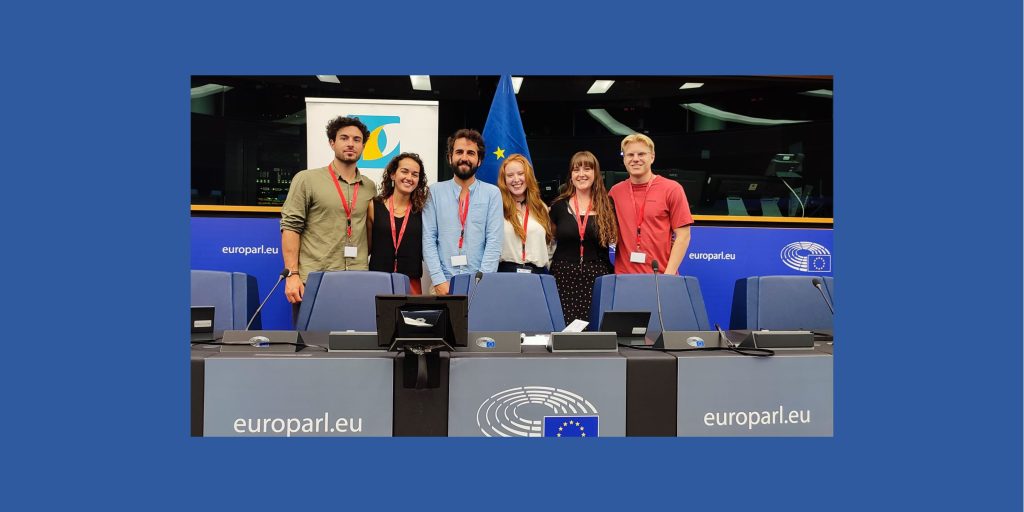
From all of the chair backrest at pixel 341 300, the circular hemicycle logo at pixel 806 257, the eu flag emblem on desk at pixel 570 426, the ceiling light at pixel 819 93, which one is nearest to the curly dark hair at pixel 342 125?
the chair backrest at pixel 341 300

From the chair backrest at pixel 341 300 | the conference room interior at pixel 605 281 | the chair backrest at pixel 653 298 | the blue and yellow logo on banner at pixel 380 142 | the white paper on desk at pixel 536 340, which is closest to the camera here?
the conference room interior at pixel 605 281

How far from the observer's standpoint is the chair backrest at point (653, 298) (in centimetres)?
376

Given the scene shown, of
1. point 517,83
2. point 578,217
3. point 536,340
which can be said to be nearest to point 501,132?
point 517,83

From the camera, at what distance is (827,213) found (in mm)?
5789

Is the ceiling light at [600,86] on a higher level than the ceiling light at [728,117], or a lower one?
higher

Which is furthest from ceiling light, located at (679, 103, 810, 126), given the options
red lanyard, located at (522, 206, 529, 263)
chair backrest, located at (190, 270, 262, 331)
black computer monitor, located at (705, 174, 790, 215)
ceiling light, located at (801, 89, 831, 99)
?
chair backrest, located at (190, 270, 262, 331)

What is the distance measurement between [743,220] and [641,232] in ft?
4.56

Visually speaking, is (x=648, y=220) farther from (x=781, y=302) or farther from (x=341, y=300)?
(x=341, y=300)

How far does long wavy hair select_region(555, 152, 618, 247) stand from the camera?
4457mm

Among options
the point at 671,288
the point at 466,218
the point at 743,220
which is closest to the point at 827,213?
the point at 743,220

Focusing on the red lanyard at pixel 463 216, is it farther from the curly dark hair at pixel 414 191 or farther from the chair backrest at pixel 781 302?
the chair backrest at pixel 781 302

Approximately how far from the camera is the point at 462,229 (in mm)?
4504

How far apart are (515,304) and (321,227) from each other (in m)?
1.44

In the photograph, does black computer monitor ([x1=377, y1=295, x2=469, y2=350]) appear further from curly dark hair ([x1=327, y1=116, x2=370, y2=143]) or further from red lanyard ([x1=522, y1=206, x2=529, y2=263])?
curly dark hair ([x1=327, y1=116, x2=370, y2=143])
